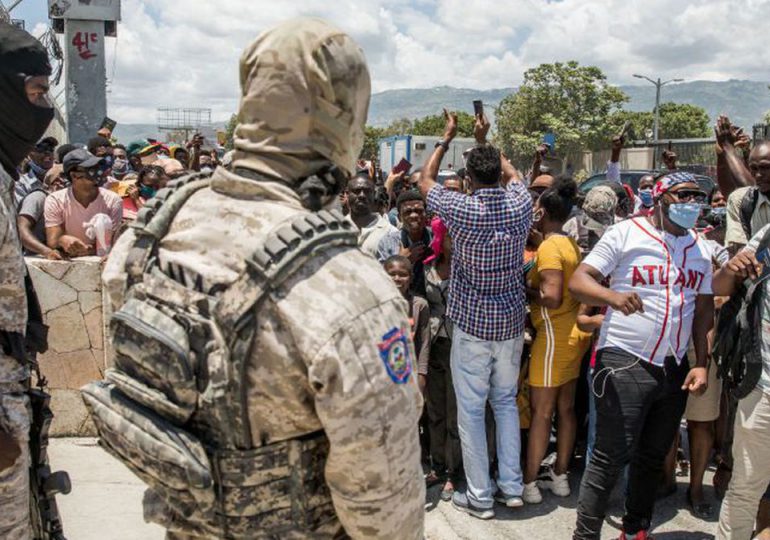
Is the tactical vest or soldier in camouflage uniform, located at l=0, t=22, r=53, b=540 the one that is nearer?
the tactical vest

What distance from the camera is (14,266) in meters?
2.32

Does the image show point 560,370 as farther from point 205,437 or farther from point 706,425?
point 205,437

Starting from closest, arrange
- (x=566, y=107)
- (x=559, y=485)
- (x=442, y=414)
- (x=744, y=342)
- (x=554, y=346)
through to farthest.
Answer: (x=744, y=342), (x=554, y=346), (x=559, y=485), (x=442, y=414), (x=566, y=107)

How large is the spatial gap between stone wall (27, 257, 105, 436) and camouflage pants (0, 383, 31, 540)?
2.51m

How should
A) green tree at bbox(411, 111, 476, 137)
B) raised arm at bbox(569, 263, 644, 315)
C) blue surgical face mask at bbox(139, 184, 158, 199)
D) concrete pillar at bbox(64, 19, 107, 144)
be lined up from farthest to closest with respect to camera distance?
green tree at bbox(411, 111, 476, 137) → concrete pillar at bbox(64, 19, 107, 144) → blue surgical face mask at bbox(139, 184, 158, 199) → raised arm at bbox(569, 263, 644, 315)

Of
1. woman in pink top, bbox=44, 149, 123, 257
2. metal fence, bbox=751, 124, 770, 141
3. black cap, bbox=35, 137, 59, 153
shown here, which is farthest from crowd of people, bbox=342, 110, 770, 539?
metal fence, bbox=751, 124, 770, 141

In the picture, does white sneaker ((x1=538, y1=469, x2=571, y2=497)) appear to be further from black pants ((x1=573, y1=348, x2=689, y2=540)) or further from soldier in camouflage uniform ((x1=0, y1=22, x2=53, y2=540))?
soldier in camouflage uniform ((x1=0, y1=22, x2=53, y2=540))

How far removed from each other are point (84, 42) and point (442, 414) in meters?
16.4

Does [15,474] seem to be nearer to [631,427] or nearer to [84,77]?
[631,427]

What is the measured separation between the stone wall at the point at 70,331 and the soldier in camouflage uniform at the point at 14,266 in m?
2.27

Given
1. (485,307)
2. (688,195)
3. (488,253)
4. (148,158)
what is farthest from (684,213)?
(148,158)

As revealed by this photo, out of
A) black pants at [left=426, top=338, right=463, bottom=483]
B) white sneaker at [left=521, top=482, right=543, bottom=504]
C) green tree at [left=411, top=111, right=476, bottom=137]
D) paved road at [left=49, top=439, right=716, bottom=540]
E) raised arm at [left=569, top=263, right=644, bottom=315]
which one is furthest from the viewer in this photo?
green tree at [left=411, top=111, right=476, bottom=137]

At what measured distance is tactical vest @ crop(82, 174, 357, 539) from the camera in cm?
147

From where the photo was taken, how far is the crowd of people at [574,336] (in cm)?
334
